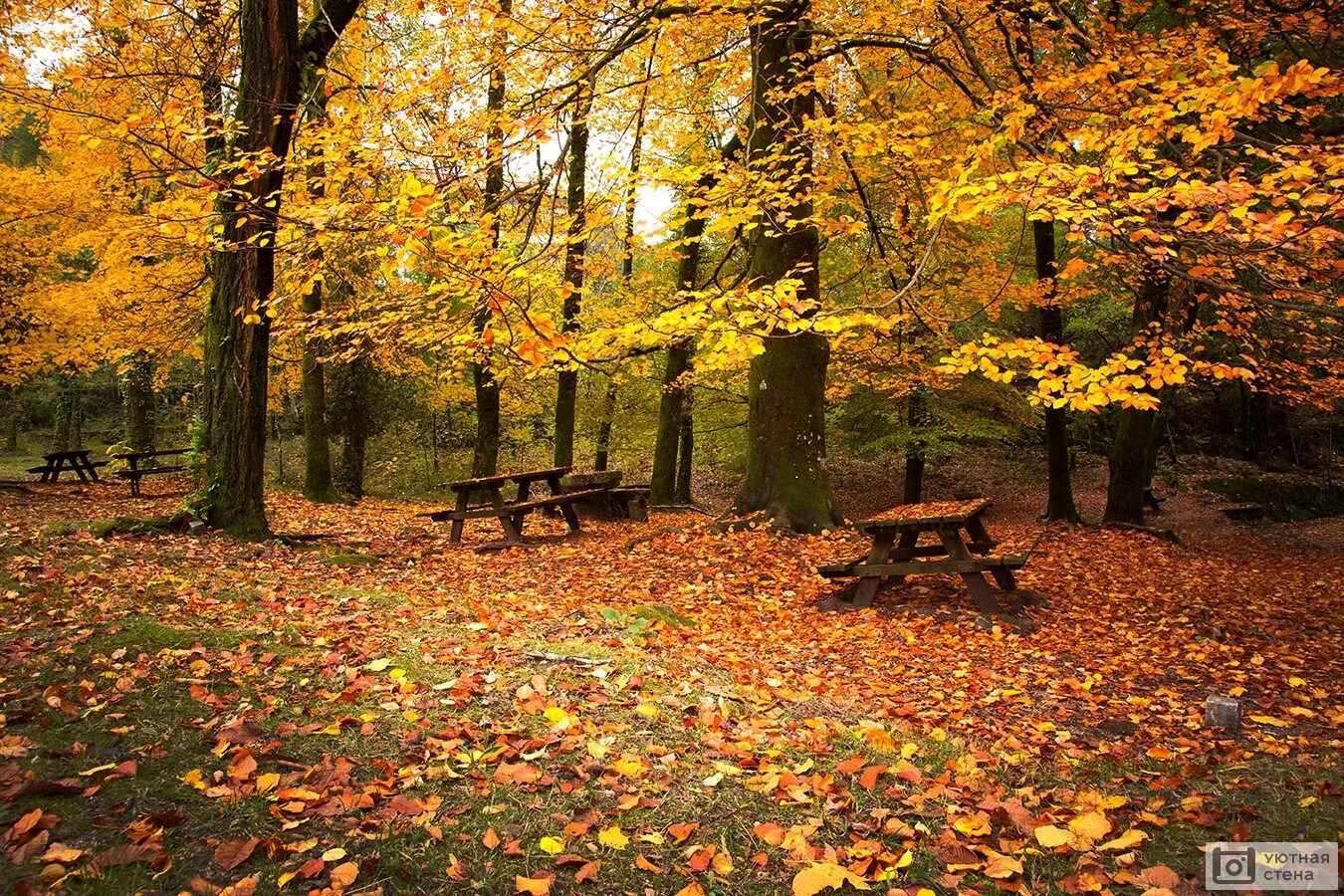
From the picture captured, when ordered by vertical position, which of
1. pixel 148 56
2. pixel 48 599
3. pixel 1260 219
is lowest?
pixel 48 599

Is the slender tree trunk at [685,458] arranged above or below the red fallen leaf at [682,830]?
above

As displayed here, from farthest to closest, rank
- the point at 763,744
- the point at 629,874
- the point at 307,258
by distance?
the point at 307,258, the point at 763,744, the point at 629,874

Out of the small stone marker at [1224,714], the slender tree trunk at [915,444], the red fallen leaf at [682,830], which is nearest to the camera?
the red fallen leaf at [682,830]

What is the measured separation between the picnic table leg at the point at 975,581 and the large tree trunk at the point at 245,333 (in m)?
6.94

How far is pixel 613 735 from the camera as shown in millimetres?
3395

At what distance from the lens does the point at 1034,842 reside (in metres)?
2.76

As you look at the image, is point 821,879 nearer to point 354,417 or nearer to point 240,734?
point 240,734

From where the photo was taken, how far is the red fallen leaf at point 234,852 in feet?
7.36

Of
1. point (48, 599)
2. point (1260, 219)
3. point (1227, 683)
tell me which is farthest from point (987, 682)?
point (48, 599)

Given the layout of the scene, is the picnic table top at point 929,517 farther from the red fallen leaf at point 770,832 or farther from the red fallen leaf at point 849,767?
the red fallen leaf at point 770,832

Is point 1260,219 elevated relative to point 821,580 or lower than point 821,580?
elevated

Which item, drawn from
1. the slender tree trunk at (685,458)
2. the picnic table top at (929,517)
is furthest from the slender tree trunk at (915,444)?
the picnic table top at (929,517)

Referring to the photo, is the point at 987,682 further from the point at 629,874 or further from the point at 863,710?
the point at 629,874

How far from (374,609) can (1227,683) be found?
19.6 feet
